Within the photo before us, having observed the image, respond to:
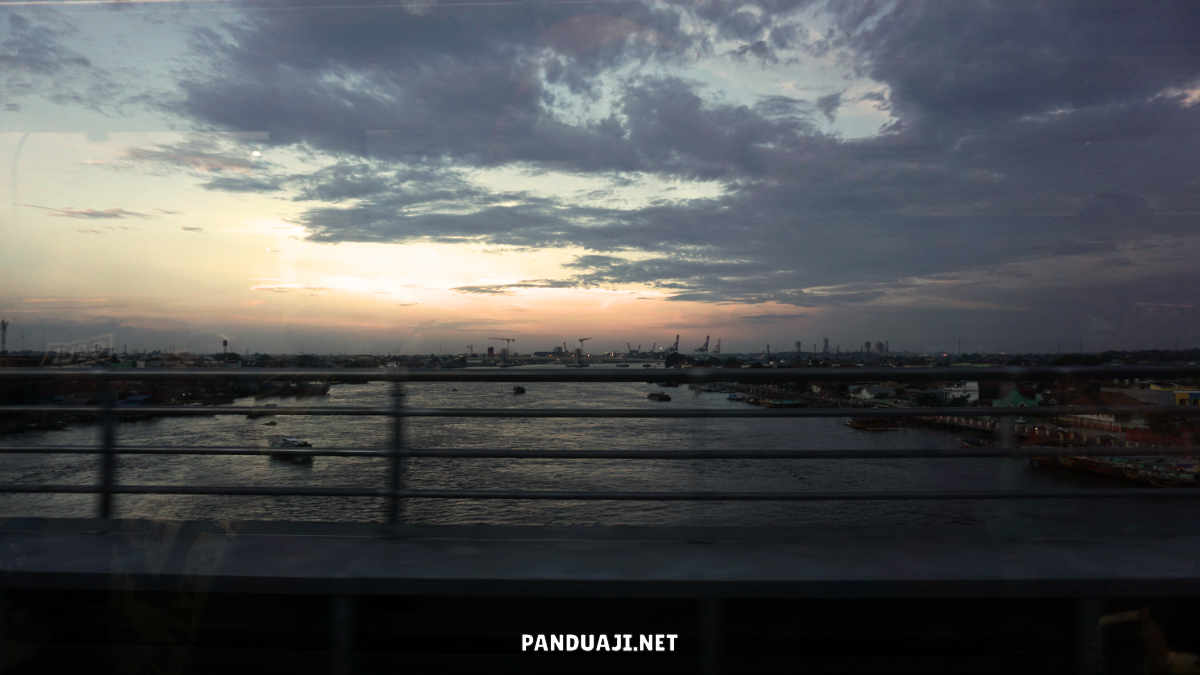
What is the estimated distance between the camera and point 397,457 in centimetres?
375

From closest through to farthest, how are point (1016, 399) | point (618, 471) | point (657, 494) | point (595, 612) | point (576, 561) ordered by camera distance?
point (595, 612), point (576, 561), point (657, 494), point (1016, 399), point (618, 471)

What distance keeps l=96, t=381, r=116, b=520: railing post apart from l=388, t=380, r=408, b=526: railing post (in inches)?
69.3

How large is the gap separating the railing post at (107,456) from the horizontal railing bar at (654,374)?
0.14 metres

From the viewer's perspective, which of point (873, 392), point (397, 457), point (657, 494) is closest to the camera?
point (657, 494)

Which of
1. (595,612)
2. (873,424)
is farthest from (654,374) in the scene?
(873,424)

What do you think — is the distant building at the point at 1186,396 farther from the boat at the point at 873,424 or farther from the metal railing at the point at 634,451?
the boat at the point at 873,424

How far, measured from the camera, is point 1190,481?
4.26 meters

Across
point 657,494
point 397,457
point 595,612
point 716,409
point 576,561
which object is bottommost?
point 595,612

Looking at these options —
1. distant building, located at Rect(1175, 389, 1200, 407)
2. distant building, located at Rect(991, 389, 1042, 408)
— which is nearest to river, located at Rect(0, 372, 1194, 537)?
distant building, located at Rect(991, 389, 1042, 408)

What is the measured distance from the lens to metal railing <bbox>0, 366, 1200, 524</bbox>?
3523mm

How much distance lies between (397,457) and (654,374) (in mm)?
1524

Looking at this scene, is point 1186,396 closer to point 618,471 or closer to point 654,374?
point 654,374

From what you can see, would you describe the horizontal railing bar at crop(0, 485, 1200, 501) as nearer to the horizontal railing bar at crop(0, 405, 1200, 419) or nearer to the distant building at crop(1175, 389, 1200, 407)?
the horizontal railing bar at crop(0, 405, 1200, 419)

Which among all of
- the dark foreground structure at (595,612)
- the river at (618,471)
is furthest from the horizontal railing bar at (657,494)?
the dark foreground structure at (595,612)
